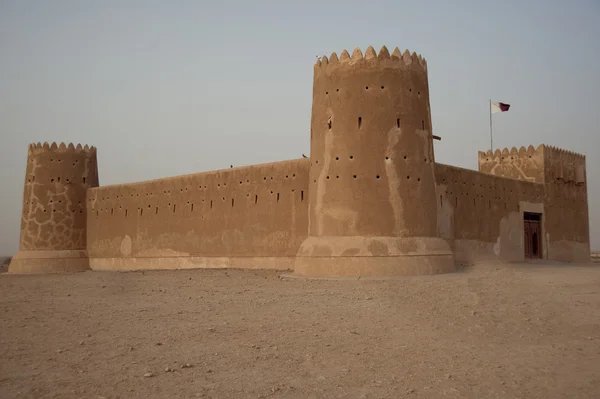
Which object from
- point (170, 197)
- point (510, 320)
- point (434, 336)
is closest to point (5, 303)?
point (434, 336)

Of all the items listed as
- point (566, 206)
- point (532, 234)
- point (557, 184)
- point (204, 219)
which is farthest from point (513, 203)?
point (204, 219)

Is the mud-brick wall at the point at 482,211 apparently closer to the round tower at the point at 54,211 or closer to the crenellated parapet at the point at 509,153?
the crenellated parapet at the point at 509,153

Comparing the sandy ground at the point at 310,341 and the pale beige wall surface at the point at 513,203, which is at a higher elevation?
the pale beige wall surface at the point at 513,203

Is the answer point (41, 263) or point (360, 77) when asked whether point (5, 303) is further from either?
point (41, 263)

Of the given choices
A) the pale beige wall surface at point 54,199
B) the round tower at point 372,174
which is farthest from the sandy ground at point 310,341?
the pale beige wall surface at point 54,199

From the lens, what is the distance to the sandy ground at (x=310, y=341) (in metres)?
5.35

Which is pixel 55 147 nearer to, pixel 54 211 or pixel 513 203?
pixel 54 211

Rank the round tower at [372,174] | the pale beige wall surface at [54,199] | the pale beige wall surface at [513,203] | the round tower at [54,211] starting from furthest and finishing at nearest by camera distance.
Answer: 1. the pale beige wall surface at [54,199]
2. the round tower at [54,211]
3. the pale beige wall surface at [513,203]
4. the round tower at [372,174]

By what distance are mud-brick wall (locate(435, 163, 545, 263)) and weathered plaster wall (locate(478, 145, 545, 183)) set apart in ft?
2.48

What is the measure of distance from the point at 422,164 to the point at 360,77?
2.30 meters

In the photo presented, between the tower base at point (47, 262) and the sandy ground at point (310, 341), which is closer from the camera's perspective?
the sandy ground at point (310, 341)

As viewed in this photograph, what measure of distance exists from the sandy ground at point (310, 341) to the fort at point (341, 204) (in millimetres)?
1872

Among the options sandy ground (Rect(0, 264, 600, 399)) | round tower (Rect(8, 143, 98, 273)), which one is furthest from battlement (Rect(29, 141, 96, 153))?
sandy ground (Rect(0, 264, 600, 399))

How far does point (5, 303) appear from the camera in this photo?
9.62m
